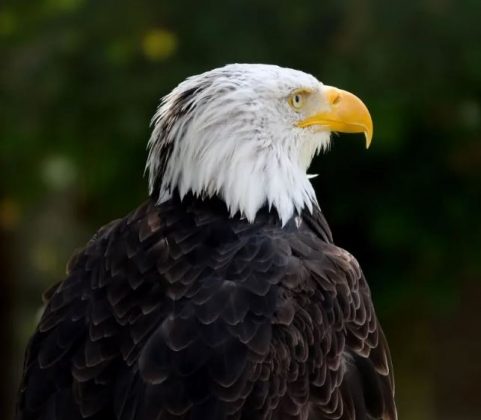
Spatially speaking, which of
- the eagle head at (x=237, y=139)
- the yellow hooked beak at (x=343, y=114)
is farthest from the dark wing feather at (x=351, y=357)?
the yellow hooked beak at (x=343, y=114)

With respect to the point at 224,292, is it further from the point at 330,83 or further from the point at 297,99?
the point at 330,83

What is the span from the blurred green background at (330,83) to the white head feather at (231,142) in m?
2.37

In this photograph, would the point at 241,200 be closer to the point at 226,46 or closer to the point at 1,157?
the point at 226,46

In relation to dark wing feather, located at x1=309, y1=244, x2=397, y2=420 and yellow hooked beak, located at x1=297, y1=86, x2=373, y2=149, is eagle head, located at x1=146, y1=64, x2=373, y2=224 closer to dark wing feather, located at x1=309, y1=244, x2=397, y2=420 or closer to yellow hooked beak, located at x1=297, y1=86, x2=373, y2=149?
yellow hooked beak, located at x1=297, y1=86, x2=373, y2=149

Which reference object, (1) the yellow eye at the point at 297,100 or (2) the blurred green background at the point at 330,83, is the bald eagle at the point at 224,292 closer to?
(1) the yellow eye at the point at 297,100

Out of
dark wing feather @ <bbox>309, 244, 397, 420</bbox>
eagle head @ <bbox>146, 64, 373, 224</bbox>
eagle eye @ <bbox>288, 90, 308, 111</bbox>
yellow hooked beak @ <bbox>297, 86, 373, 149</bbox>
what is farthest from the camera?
yellow hooked beak @ <bbox>297, 86, 373, 149</bbox>

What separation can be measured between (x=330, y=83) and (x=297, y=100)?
2326mm

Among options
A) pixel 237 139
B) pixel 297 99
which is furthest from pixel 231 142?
pixel 297 99

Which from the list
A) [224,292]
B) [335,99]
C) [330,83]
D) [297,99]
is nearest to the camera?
[224,292]

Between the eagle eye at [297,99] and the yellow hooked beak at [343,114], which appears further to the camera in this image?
the yellow hooked beak at [343,114]

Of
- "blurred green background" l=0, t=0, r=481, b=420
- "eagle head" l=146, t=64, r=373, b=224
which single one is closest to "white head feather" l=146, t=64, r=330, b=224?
"eagle head" l=146, t=64, r=373, b=224

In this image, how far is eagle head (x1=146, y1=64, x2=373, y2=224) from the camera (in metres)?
5.11

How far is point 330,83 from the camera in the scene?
299 inches

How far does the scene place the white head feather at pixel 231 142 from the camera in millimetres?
5113
